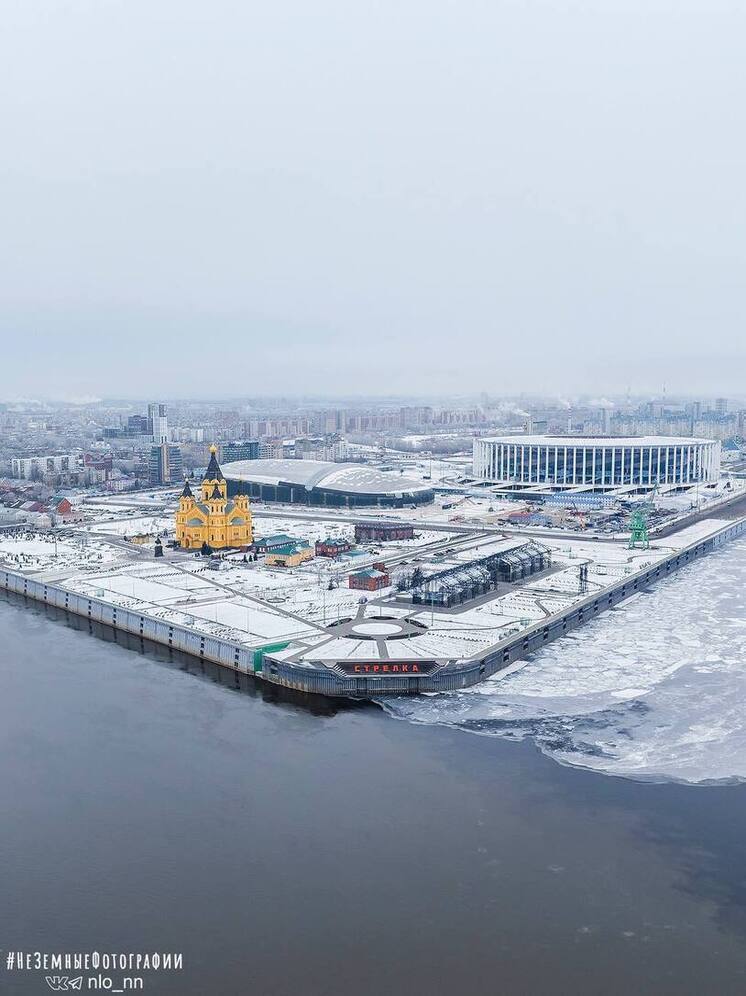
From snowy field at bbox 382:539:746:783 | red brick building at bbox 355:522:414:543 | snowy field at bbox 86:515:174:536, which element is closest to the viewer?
snowy field at bbox 382:539:746:783

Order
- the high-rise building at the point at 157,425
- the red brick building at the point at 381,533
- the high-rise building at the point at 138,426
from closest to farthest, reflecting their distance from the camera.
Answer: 1. the red brick building at the point at 381,533
2. the high-rise building at the point at 157,425
3. the high-rise building at the point at 138,426

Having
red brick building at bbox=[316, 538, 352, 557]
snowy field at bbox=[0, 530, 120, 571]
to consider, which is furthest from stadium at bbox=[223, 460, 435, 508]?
snowy field at bbox=[0, 530, 120, 571]

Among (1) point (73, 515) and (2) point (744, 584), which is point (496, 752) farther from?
(1) point (73, 515)

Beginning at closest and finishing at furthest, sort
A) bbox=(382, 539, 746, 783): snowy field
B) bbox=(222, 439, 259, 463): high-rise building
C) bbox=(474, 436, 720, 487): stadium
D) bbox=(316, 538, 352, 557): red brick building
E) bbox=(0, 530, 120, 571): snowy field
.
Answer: bbox=(382, 539, 746, 783): snowy field
bbox=(0, 530, 120, 571): snowy field
bbox=(316, 538, 352, 557): red brick building
bbox=(474, 436, 720, 487): stadium
bbox=(222, 439, 259, 463): high-rise building

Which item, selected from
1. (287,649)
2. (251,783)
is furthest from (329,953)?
(287,649)

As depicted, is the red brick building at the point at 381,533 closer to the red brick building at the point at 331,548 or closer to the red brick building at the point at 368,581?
the red brick building at the point at 331,548

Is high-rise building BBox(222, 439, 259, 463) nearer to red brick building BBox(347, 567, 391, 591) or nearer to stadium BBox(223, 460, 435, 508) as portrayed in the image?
stadium BBox(223, 460, 435, 508)

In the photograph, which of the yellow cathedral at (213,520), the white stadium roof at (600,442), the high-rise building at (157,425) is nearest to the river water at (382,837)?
the yellow cathedral at (213,520)
